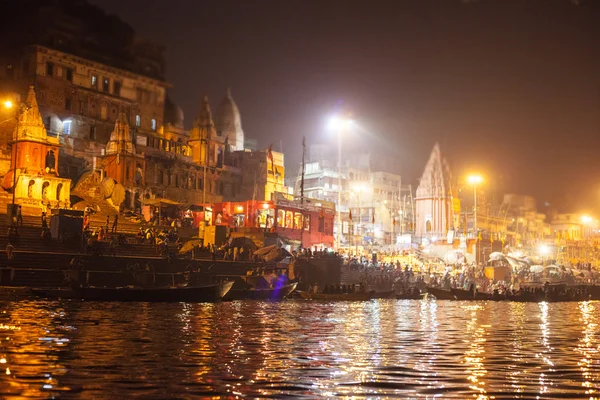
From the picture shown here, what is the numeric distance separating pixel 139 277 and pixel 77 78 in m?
31.6

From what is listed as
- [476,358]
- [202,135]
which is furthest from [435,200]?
[476,358]

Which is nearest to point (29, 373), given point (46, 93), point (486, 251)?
point (46, 93)

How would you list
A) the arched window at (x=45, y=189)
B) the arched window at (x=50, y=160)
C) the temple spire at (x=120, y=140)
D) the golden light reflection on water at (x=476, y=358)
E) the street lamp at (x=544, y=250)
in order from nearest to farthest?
the golden light reflection on water at (x=476, y=358) → the arched window at (x=45, y=189) → the arched window at (x=50, y=160) → the temple spire at (x=120, y=140) → the street lamp at (x=544, y=250)

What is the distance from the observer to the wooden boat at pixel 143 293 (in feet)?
105

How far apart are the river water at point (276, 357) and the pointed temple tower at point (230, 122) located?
5815 centimetres

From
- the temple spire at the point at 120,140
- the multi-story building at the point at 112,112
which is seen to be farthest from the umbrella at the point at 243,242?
the temple spire at the point at 120,140

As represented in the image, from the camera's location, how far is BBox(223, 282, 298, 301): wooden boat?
41.8 metres

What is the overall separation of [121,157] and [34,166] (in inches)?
381

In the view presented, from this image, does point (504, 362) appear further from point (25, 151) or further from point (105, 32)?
point (105, 32)

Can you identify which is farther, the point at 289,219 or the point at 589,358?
the point at 289,219

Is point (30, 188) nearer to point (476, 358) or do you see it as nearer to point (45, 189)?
point (45, 189)

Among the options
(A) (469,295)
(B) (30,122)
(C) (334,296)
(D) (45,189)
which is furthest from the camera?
(A) (469,295)

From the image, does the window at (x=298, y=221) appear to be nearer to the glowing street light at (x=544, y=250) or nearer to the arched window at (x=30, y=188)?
the arched window at (x=30, y=188)

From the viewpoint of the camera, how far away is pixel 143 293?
33.1m
